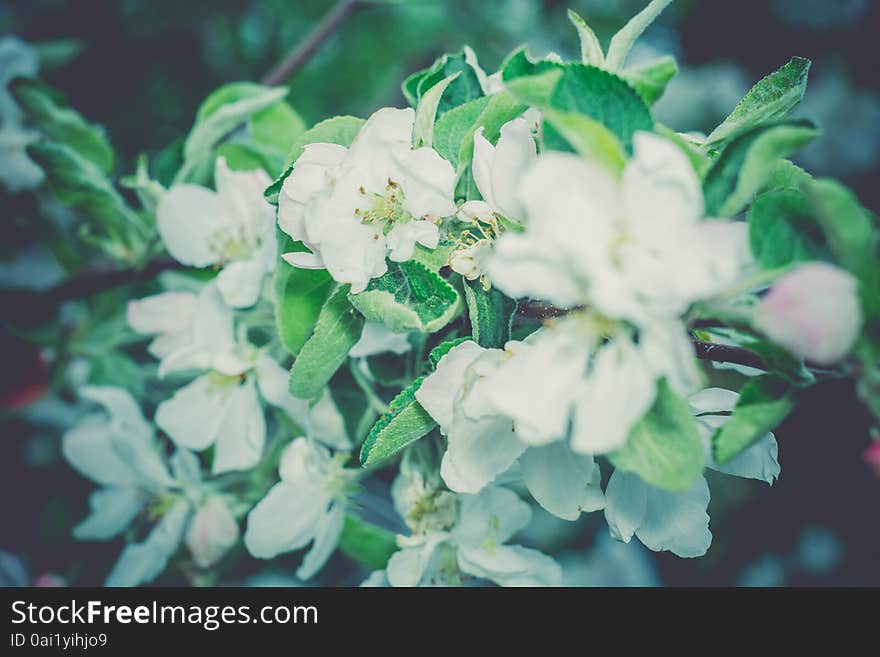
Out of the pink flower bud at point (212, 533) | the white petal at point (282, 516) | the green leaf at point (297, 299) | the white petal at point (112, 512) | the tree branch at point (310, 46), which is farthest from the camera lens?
the tree branch at point (310, 46)

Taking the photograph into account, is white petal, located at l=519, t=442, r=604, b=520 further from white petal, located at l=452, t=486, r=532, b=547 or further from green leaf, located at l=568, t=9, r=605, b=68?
green leaf, located at l=568, t=9, r=605, b=68

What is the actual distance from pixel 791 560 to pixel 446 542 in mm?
1838

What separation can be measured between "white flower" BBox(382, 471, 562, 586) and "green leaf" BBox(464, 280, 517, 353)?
202 mm

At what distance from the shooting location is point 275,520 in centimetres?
79

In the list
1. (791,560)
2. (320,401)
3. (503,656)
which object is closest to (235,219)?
(320,401)

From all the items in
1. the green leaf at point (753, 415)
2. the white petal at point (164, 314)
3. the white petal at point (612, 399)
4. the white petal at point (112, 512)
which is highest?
the white petal at point (612, 399)

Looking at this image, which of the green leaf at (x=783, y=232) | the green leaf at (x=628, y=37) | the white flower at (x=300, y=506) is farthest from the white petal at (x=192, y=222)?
the green leaf at (x=783, y=232)

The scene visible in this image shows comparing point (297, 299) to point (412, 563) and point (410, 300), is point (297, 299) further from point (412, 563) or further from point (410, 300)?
point (412, 563)

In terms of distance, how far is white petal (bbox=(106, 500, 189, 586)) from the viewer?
3.07 ft

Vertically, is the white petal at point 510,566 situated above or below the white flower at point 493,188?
below

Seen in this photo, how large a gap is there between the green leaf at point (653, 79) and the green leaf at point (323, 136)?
234 millimetres

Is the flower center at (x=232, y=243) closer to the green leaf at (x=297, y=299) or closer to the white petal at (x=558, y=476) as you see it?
the green leaf at (x=297, y=299)

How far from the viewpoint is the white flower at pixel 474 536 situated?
73cm

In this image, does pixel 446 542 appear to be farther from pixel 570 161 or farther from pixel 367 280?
pixel 570 161
